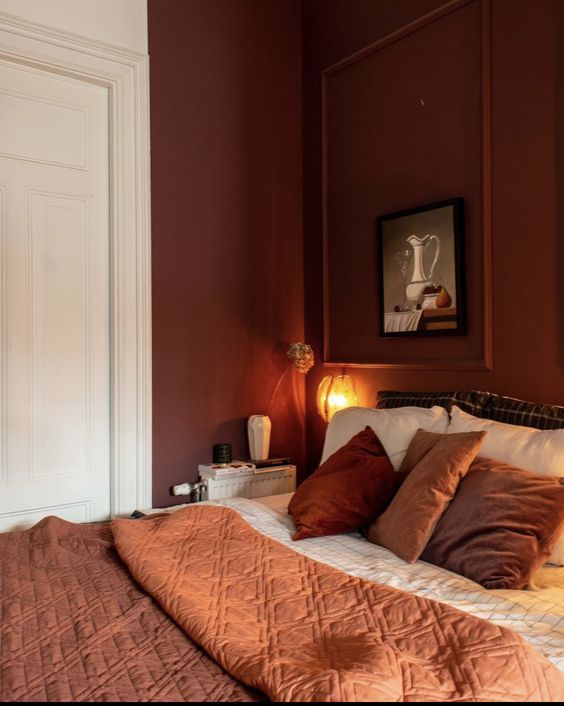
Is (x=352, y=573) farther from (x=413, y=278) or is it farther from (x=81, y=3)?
(x=81, y=3)

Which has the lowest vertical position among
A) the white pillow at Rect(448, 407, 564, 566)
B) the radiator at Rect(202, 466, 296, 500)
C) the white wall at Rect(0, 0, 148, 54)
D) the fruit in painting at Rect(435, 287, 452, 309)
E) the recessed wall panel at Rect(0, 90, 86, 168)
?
the radiator at Rect(202, 466, 296, 500)

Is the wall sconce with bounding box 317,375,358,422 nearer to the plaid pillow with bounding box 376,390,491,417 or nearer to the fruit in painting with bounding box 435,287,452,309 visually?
the plaid pillow with bounding box 376,390,491,417

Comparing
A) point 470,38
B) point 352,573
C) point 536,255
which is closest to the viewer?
point 352,573

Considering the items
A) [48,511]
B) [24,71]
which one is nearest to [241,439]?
[48,511]

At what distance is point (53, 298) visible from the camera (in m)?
2.93

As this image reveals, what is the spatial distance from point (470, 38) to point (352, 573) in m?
2.23

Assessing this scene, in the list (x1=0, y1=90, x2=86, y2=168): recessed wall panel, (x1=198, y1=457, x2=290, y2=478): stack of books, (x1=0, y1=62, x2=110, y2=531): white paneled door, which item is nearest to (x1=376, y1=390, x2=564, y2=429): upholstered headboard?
(x1=198, y1=457, x2=290, y2=478): stack of books

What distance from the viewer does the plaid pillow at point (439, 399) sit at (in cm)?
249

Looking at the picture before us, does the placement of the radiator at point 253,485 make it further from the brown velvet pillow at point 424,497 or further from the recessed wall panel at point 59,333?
the brown velvet pillow at point 424,497

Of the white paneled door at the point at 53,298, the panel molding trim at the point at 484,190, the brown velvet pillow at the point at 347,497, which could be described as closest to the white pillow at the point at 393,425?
the brown velvet pillow at the point at 347,497

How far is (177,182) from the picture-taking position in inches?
126

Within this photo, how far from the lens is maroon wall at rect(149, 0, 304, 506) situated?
3.17 meters

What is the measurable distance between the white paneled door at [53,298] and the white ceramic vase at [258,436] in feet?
2.35

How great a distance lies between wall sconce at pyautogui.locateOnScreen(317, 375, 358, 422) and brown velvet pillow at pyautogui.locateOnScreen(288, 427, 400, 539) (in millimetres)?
946
